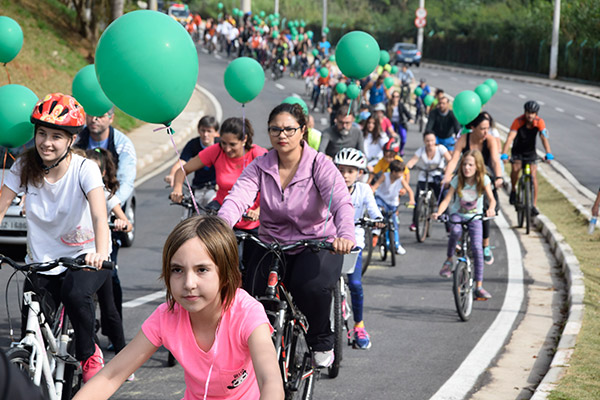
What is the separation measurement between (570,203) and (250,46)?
3406cm

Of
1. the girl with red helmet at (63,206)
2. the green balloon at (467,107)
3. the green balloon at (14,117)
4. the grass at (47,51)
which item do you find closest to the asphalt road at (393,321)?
the girl with red helmet at (63,206)

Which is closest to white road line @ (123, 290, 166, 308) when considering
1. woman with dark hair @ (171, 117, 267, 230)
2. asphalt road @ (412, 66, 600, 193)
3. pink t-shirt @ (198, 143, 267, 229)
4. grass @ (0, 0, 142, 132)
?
woman with dark hair @ (171, 117, 267, 230)

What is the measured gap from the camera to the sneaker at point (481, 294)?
9789 mm

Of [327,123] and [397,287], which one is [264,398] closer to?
[397,287]

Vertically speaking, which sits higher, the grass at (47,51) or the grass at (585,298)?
the grass at (47,51)

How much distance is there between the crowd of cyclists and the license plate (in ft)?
8.61

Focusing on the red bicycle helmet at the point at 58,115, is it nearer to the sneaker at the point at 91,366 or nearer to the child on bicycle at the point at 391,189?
the sneaker at the point at 91,366

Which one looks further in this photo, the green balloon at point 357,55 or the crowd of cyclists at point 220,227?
the green balloon at point 357,55

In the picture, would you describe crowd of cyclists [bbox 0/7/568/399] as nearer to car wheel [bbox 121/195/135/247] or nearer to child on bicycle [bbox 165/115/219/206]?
child on bicycle [bbox 165/115/219/206]

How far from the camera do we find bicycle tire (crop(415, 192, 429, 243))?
13202 mm

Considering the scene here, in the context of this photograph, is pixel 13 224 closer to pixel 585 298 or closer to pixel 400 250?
pixel 400 250

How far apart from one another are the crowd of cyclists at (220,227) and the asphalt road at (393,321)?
41 cm

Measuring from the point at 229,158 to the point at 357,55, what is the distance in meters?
1.56

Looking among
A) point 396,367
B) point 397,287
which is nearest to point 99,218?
point 396,367
